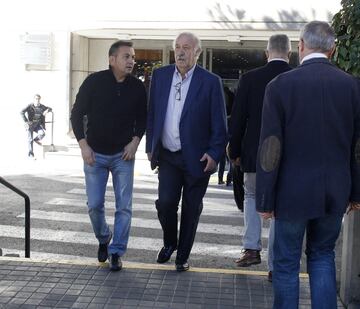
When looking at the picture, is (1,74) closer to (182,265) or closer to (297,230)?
(182,265)

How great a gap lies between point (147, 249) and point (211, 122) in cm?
288

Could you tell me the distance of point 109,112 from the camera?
500 cm

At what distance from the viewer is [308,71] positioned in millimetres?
3471

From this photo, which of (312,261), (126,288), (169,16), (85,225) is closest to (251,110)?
(312,261)

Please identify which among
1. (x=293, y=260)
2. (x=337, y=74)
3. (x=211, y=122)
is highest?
(x=337, y=74)

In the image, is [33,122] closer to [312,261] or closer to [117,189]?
[117,189]

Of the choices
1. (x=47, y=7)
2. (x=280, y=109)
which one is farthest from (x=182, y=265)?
(x=47, y=7)

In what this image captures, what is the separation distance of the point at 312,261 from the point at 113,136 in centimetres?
206

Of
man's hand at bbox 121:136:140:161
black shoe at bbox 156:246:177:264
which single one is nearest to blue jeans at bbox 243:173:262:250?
black shoe at bbox 156:246:177:264

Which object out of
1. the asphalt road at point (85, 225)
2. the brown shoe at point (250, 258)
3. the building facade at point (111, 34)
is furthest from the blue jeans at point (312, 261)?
the building facade at point (111, 34)

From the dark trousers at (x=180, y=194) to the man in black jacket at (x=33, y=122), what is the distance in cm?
1210

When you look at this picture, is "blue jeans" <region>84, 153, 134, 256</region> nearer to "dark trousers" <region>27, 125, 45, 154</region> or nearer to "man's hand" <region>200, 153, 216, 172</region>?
"man's hand" <region>200, 153, 216, 172</region>

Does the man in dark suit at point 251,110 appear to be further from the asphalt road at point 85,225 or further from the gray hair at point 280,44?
the asphalt road at point 85,225

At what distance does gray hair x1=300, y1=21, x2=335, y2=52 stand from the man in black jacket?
1373cm
